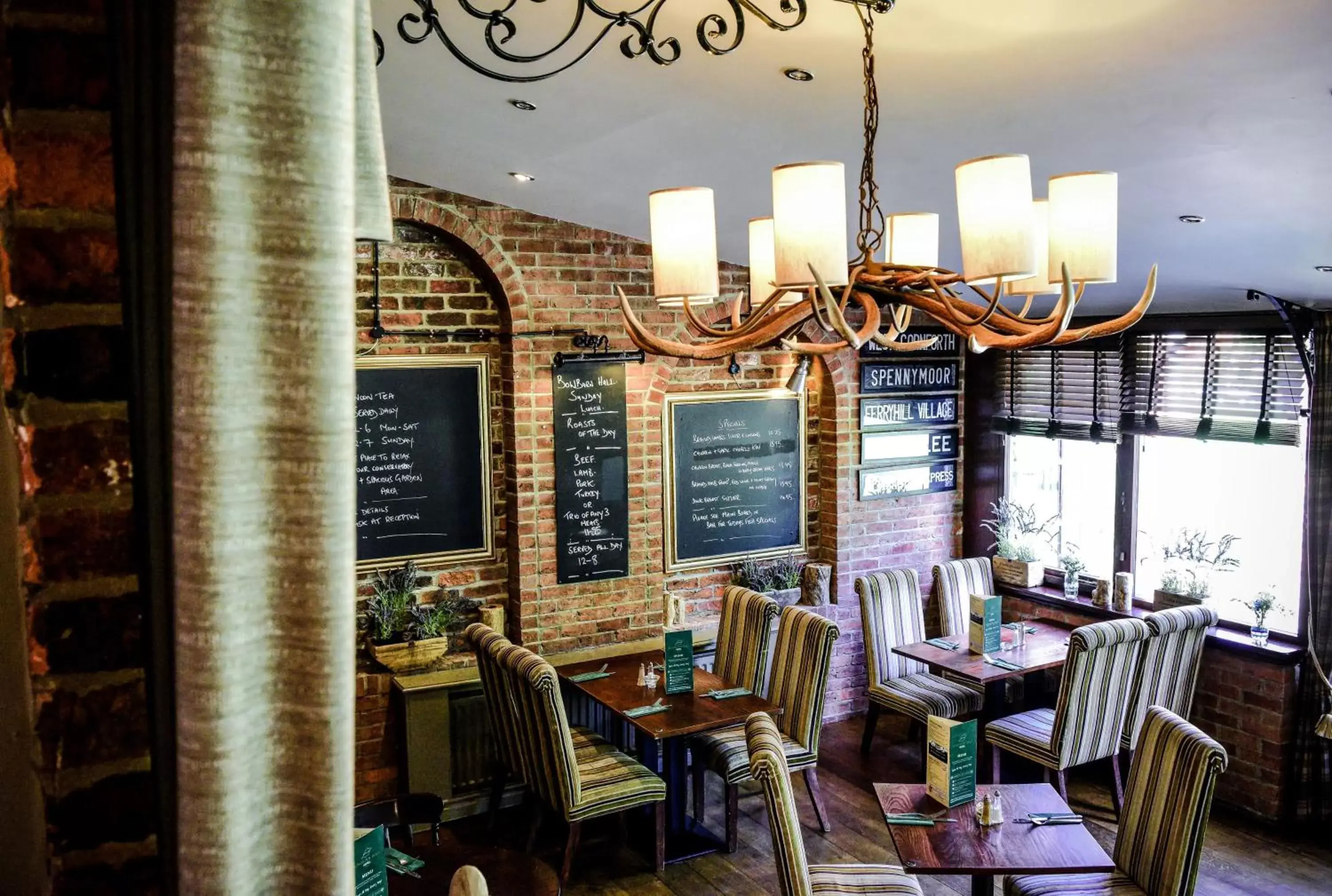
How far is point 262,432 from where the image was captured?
1.91 feet

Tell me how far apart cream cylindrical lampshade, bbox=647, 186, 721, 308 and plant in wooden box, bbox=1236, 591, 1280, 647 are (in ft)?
11.9

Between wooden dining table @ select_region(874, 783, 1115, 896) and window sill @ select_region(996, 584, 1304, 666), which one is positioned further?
window sill @ select_region(996, 584, 1304, 666)

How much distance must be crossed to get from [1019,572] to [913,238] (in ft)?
12.0

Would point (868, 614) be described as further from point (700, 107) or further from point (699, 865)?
point (700, 107)

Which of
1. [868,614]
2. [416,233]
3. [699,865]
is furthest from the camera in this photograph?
[868,614]

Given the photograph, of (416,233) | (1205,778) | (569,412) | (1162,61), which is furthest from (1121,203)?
(416,233)

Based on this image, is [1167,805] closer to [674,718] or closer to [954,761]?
[954,761]

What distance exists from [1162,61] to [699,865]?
3384 mm

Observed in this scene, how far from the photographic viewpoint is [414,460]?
4621mm

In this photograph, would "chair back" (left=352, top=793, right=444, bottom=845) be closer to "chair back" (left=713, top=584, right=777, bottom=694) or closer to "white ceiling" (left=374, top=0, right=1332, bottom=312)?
"chair back" (left=713, top=584, right=777, bottom=694)

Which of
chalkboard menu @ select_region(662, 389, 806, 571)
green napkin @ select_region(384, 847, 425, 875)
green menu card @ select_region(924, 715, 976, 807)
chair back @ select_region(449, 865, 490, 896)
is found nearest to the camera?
chair back @ select_region(449, 865, 490, 896)

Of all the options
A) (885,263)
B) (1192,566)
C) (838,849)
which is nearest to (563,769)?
(838,849)

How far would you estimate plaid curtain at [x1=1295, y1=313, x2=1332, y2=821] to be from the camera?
4383 mm

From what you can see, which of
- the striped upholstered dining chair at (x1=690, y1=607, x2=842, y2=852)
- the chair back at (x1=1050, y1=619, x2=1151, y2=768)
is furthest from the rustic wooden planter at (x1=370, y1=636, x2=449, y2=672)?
the chair back at (x1=1050, y1=619, x2=1151, y2=768)
